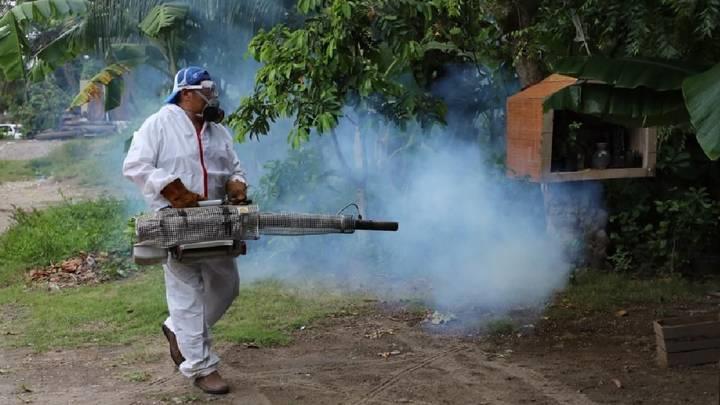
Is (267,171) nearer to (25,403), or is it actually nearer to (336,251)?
(336,251)

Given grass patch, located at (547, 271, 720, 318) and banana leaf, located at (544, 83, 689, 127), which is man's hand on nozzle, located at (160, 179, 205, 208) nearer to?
banana leaf, located at (544, 83, 689, 127)

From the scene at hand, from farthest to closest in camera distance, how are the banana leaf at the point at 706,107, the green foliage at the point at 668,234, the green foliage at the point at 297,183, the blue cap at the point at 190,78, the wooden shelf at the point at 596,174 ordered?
the green foliage at the point at 297,183
the green foliage at the point at 668,234
the wooden shelf at the point at 596,174
the blue cap at the point at 190,78
the banana leaf at the point at 706,107

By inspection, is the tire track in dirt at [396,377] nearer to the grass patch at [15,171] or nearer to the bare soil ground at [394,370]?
the bare soil ground at [394,370]

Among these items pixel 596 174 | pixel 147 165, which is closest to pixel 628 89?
pixel 596 174

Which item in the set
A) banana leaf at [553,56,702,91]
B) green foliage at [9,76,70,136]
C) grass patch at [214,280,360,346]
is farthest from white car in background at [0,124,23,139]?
banana leaf at [553,56,702,91]

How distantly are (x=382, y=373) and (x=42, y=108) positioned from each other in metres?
25.3

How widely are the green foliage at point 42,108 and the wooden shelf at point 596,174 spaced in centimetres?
2277

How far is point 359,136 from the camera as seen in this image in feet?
31.0

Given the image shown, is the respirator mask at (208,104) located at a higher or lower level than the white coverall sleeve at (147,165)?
higher

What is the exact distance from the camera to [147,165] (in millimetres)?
5125

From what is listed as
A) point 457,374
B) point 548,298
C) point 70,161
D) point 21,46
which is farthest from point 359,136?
point 70,161

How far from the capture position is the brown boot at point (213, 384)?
210 inches

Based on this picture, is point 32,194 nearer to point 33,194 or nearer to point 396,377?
point 33,194

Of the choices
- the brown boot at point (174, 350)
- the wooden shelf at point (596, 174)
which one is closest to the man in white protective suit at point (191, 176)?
the brown boot at point (174, 350)
